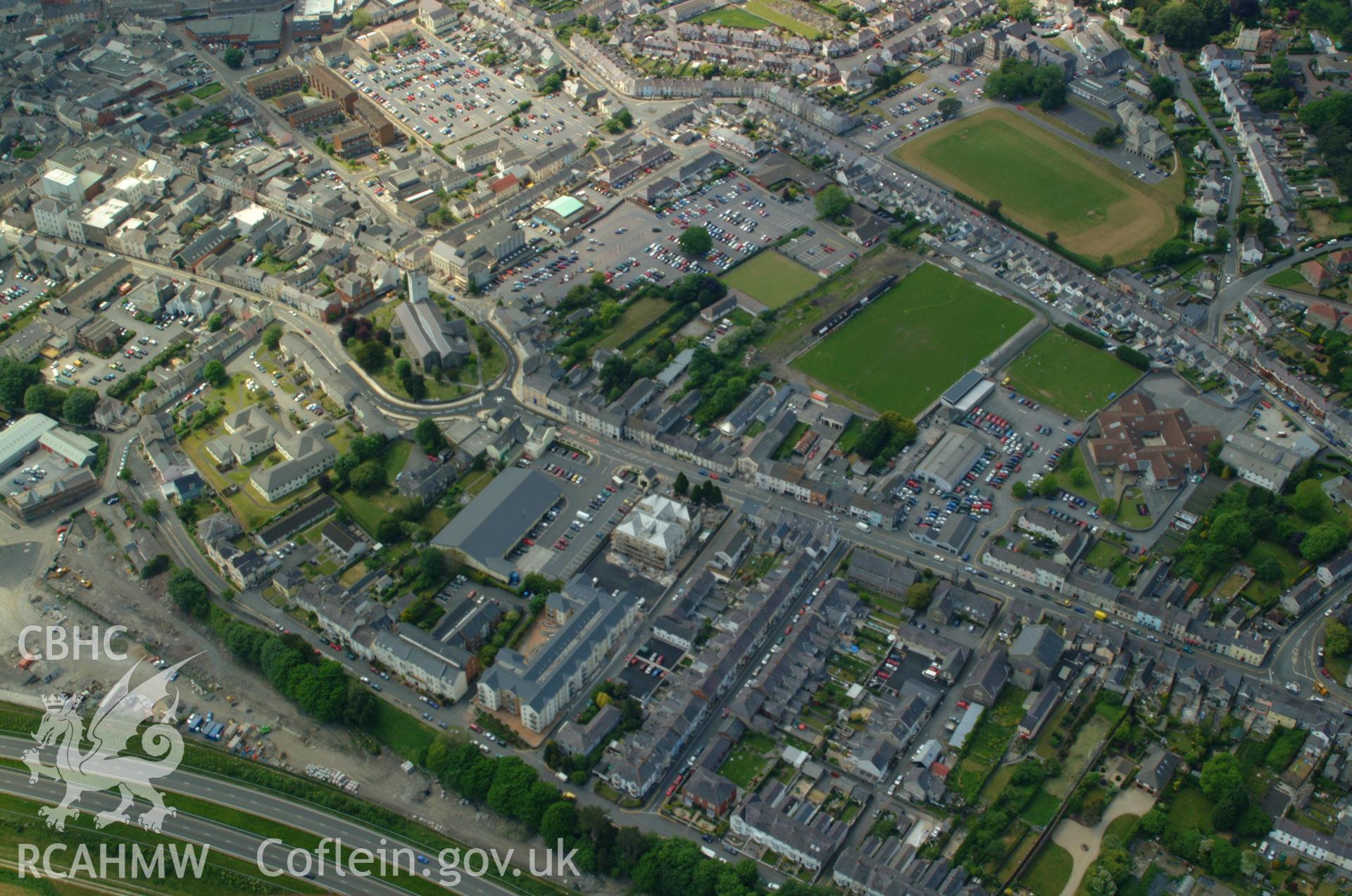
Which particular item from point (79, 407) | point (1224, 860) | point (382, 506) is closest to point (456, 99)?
point (79, 407)

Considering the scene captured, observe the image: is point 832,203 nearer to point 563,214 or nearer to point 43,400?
point 563,214

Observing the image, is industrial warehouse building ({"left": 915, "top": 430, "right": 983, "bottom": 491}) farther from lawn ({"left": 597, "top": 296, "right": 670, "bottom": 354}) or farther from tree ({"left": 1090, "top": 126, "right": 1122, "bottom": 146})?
tree ({"left": 1090, "top": 126, "right": 1122, "bottom": 146})

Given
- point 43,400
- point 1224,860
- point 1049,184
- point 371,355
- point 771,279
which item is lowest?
point 1224,860

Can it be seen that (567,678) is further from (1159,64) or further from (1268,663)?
(1159,64)

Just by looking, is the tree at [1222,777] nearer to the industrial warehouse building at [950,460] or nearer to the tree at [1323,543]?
the tree at [1323,543]

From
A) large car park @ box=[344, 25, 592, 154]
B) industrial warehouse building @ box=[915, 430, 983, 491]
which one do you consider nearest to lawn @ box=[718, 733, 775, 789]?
industrial warehouse building @ box=[915, 430, 983, 491]

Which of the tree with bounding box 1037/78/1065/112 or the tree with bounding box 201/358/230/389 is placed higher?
the tree with bounding box 1037/78/1065/112

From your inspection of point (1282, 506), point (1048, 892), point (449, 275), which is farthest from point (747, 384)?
point (1048, 892)
